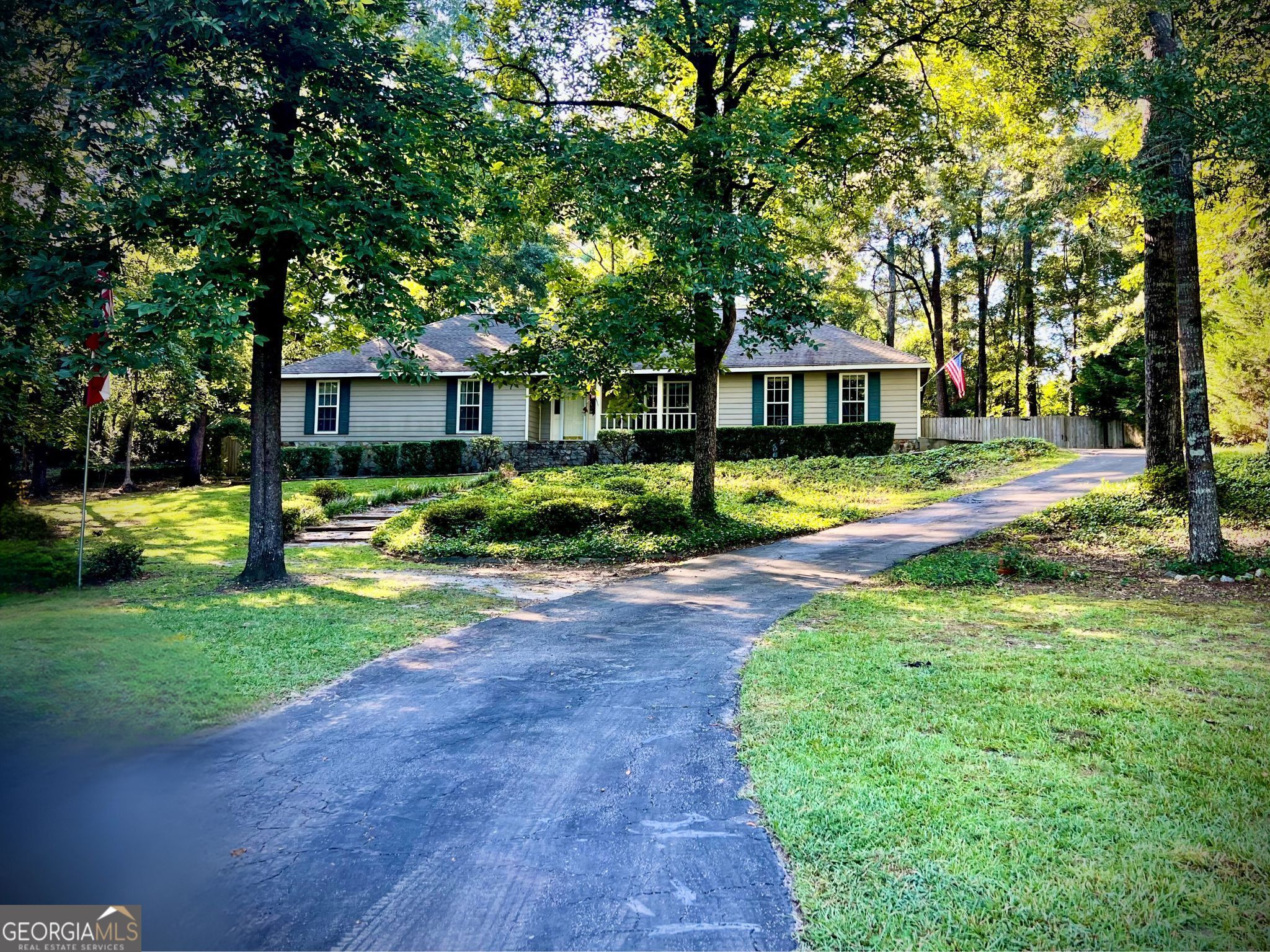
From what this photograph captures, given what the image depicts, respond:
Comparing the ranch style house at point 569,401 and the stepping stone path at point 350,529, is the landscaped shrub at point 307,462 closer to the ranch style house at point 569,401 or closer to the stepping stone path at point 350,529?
the ranch style house at point 569,401

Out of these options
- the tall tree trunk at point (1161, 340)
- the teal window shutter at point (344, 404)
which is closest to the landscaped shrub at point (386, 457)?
the teal window shutter at point (344, 404)

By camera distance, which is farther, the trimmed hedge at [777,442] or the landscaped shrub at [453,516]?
the trimmed hedge at [777,442]

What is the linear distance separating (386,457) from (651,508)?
13.1 m

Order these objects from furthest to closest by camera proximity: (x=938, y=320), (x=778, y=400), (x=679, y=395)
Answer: (x=938, y=320) < (x=679, y=395) < (x=778, y=400)

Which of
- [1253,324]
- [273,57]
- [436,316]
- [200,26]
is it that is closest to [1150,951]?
[200,26]

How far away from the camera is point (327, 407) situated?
24.6 meters

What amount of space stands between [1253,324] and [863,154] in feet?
25.9

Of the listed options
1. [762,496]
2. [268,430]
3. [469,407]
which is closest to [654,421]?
[469,407]

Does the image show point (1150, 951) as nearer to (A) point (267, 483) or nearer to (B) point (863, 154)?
(A) point (267, 483)

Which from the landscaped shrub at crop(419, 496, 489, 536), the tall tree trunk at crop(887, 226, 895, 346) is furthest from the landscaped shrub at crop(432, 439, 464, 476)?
the tall tree trunk at crop(887, 226, 895, 346)

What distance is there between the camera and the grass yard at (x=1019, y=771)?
91.6 inches

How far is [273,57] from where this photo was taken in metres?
7.64

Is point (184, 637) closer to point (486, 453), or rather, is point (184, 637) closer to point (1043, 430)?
point (486, 453)

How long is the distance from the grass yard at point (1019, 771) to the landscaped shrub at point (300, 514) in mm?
10059
